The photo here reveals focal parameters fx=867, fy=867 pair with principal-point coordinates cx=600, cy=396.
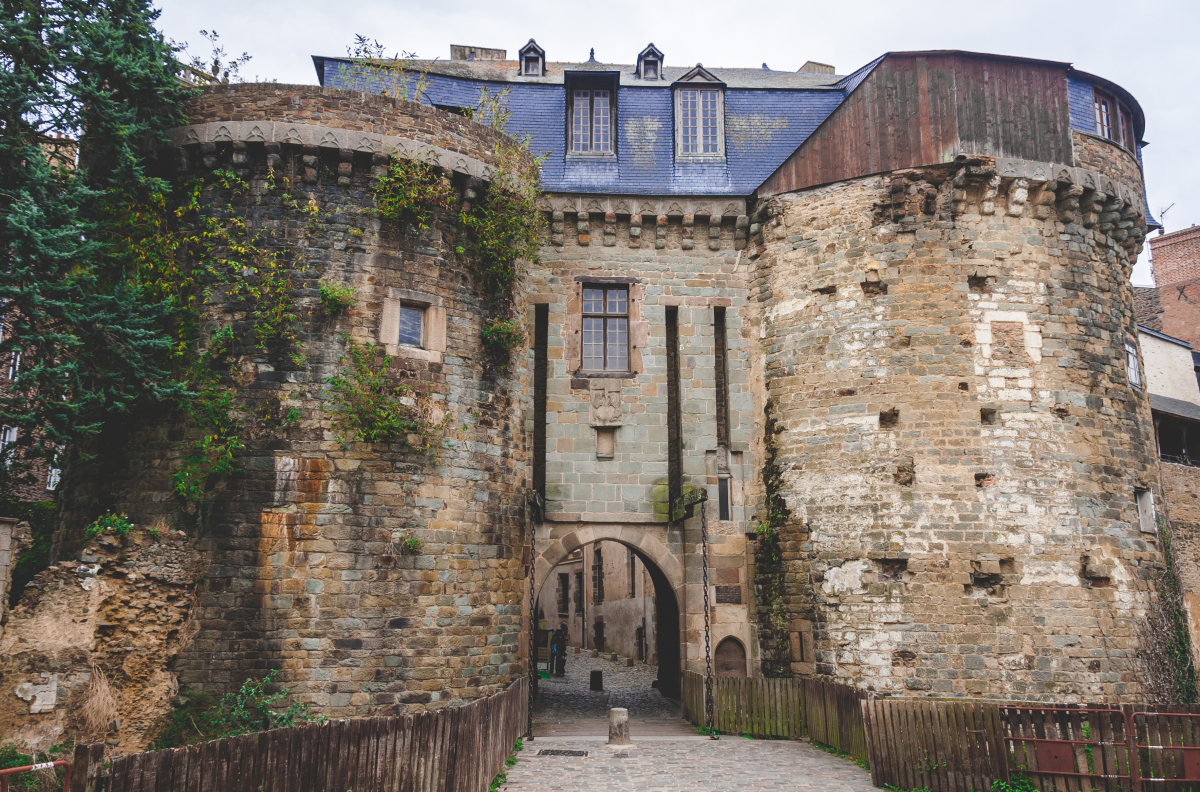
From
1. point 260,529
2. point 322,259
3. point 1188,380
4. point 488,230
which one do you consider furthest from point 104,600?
point 1188,380

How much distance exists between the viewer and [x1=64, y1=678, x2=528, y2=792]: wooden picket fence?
604cm

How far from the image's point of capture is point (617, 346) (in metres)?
15.7

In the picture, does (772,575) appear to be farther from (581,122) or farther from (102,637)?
(102,637)

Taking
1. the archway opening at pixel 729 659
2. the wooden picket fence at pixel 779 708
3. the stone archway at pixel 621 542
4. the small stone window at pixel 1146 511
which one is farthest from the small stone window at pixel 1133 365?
the stone archway at pixel 621 542

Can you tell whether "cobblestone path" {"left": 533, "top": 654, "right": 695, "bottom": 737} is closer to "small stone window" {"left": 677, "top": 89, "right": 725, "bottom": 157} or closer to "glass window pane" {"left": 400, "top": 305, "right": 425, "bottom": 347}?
"glass window pane" {"left": 400, "top": 305, "right": 425, "bottom": 347}

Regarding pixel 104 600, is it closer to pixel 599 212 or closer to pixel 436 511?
pixel 436 511

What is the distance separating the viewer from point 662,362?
15578 mm

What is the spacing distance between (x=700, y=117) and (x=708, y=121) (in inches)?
6.9

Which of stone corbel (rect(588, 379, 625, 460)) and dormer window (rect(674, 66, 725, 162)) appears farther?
dormer window (rect(674, 66, 725, 162))

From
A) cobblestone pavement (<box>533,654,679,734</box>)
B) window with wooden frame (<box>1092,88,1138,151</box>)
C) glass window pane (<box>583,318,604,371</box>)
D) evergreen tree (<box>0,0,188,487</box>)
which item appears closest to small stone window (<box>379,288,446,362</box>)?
evergreen tree (<box>0,0,188,487</box>)

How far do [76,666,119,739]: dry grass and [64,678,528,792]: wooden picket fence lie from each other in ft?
13.1

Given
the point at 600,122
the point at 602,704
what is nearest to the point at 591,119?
the point at 600,122

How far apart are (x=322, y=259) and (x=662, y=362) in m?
6.15

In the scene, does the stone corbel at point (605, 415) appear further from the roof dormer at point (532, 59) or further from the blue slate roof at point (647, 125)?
the roof dormer at point (532, 59)
